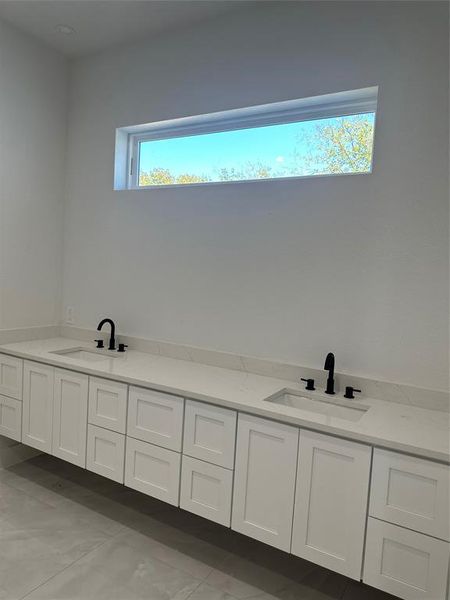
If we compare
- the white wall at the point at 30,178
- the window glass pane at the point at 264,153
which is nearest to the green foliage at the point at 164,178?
the window glass pane at the point at 264,153

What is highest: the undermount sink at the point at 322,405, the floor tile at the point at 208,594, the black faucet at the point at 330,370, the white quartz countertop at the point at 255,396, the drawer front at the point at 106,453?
the black faucet at the point at 330,370

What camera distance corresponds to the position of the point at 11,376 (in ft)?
8.11

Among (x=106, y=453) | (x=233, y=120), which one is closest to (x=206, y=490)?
(x=106, y=453)

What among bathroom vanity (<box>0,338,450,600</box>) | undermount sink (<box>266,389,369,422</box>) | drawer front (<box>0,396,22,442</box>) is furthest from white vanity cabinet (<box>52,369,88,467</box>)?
undermount sink (<box>266,389,369,422</box>)

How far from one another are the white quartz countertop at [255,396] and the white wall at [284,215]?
6.9 inches

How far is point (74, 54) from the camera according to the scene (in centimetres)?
284

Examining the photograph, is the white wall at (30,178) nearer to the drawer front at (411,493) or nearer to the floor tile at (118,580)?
the floor tile at (118,580)

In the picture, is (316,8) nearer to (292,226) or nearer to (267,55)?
(267,55)

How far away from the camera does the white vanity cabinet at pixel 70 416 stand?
2.18 metres

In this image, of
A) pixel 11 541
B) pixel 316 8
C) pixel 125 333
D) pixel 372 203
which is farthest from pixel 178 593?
pixel 316 8

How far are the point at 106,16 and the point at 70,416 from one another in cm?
226

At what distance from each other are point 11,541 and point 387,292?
213 centimetres

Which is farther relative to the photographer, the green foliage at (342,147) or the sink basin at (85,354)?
the sink basin at (85,354)

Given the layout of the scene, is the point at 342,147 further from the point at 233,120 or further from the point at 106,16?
the point at 106,16
